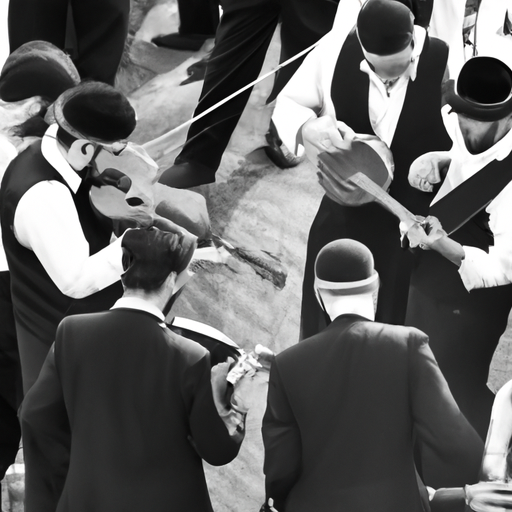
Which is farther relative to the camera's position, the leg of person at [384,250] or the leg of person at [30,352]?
the leg of person at [30,352]

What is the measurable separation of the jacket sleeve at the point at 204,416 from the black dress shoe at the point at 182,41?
1.93 m

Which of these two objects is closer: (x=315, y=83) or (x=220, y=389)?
(x=220, y=389)

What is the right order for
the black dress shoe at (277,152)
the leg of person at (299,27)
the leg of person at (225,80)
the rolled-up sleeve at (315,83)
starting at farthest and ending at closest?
the leg of person at (225,80) < the black dress shoe at (277,152) < the leg of person at (299,27) < the rolled-up sleeve at (315,83)

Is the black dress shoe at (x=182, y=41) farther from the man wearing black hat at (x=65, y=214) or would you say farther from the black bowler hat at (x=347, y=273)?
the black bowler hat at (x=347, y=273)

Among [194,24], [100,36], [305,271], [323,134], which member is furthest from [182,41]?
[305,271]

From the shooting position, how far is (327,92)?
4801 mm

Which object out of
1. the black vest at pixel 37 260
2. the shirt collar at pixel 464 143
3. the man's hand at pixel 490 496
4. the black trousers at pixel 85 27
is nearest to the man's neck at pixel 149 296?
the black vest at pixel 37 260

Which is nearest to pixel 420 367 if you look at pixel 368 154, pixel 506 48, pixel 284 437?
A: pixel 284 437

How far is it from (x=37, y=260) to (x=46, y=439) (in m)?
0.87

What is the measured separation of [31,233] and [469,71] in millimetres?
1783

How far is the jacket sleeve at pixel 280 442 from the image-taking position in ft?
13.1

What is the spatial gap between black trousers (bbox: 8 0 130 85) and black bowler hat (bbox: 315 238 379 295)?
2128mm

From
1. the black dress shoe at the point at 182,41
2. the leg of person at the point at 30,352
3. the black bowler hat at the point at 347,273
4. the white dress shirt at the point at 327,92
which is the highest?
the white dress shirt at the point at 327,92

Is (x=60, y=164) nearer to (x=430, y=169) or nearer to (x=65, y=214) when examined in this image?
(x=65, y=214)
